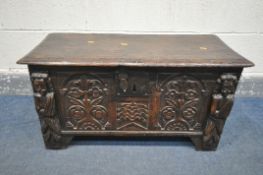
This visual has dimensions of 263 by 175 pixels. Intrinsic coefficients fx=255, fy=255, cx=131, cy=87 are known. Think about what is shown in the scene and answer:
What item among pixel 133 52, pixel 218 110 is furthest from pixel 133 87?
pixel 218 110

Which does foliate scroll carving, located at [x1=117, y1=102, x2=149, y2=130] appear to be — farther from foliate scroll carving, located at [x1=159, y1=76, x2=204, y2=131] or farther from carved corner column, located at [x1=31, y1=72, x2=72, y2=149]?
carved corner column, located at [x1=31, y1=72, x2=72, y2=149]

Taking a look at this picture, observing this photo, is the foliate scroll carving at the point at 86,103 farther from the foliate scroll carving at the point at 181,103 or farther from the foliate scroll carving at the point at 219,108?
the foliate scroll carving at the point at 219,108

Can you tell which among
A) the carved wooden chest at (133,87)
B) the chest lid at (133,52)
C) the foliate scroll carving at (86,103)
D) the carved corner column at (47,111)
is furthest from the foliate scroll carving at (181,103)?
Result: the carved corner column at (47,111)

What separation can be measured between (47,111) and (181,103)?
0.73m

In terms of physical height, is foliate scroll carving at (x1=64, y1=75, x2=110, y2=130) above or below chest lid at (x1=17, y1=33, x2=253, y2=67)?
below

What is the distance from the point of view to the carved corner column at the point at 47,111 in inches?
50.9

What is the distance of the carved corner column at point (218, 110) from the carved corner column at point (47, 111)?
80 centimetres

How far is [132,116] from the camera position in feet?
4.74

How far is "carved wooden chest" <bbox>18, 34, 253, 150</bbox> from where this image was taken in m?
1.28

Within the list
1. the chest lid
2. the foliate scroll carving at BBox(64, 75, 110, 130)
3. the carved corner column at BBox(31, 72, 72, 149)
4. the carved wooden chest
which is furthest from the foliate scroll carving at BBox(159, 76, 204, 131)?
the carved corner column at BBox(31, 72, 72, 149)

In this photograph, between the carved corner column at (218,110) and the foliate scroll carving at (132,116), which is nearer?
the carved corner column at (218,110)

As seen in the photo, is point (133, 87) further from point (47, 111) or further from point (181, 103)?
point (47, 111)

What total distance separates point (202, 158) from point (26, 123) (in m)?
1.19

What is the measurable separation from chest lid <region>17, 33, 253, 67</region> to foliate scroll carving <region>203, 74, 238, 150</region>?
10cm
